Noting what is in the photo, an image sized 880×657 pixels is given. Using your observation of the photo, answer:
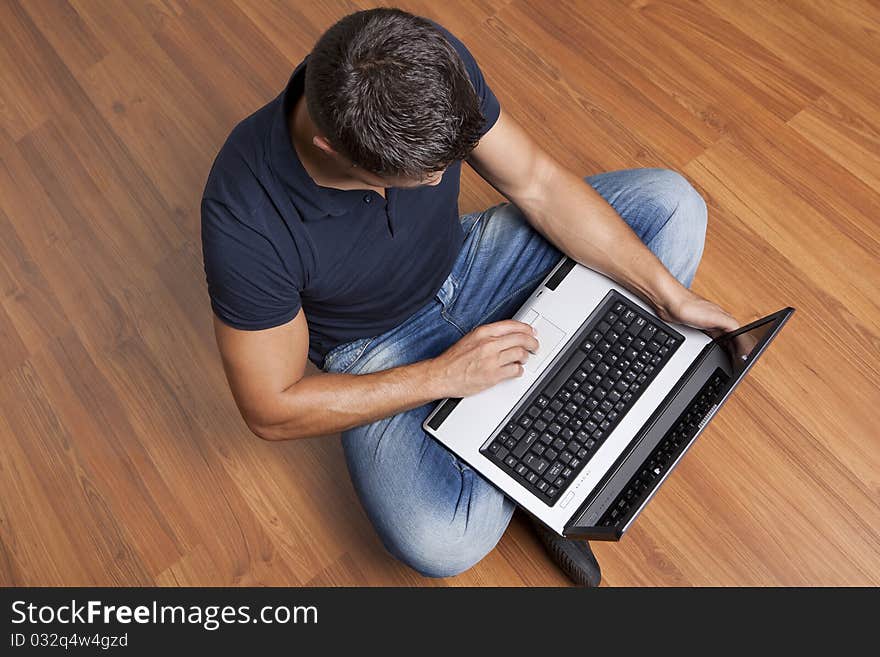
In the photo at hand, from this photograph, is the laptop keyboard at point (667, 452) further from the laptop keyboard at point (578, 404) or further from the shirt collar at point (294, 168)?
the shirt collar at point (294, 168)

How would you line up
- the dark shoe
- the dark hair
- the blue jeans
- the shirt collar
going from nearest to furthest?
the dark hair
the shirt collar
the blue jeans
the dark shoe

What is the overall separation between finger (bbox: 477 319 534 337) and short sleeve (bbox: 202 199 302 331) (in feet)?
0.91

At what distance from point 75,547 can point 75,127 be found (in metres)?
0.87

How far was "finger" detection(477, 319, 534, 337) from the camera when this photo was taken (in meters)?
1.22

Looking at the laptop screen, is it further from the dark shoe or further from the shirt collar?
the shirt collar

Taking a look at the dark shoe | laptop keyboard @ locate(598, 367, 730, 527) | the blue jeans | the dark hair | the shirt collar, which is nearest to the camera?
the dark hair

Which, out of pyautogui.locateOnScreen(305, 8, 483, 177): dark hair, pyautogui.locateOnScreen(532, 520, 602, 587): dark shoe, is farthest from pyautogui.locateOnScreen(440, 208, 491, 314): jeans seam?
pyautogui.locateOnScreen(305, 8, 483, 177): dark hair

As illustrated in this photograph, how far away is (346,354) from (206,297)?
0.53m

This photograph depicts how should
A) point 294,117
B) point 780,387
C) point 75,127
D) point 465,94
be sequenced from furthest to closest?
point 75,127 < point 780,387 < point 294,117 < point 465,94

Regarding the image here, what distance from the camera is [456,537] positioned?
1.27 metres

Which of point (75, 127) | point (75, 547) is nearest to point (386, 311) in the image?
point (75, 547)

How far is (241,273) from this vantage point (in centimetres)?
105
